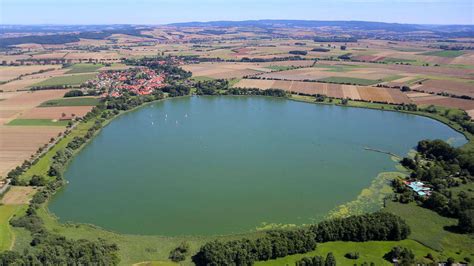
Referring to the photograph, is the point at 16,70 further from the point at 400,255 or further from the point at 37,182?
the point at 400,255

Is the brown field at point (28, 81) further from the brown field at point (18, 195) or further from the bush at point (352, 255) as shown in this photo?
the bush at point (352, 255)

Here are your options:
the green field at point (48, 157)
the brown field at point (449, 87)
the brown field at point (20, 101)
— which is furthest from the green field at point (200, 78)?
the brown field at point (449, 87)

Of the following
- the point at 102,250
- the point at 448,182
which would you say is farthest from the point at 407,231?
the point at 102,250

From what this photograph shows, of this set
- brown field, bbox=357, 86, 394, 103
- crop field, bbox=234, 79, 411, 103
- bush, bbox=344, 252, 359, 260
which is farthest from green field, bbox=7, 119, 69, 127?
brown field, bbox=357, 86, 394, 103

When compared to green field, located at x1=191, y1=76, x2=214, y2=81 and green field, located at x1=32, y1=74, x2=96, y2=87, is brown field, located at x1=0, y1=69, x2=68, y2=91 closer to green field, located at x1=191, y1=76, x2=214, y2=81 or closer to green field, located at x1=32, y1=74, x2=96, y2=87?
green field, located at x1=32, y1=74, x2=96, y2=87

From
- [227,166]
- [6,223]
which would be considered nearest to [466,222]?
[227,166]

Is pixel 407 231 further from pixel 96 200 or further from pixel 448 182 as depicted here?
pixel 96 200
